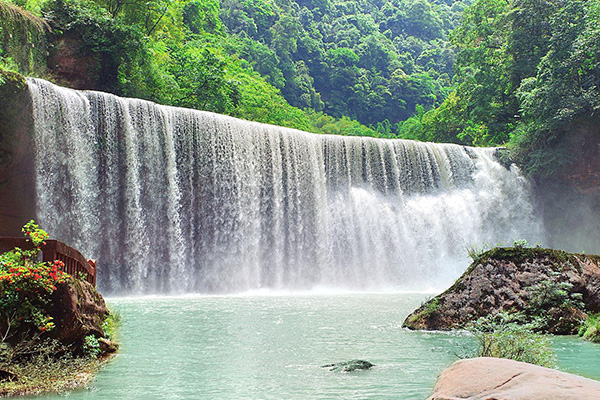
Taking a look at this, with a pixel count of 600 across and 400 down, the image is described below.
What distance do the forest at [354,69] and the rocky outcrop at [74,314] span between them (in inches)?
625

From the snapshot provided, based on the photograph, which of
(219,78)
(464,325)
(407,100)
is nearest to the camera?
(464,325)

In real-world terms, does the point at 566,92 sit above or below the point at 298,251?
above

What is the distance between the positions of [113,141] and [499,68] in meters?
25.4

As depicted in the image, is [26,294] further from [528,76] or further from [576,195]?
[528,76]

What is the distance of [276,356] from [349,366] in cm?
135

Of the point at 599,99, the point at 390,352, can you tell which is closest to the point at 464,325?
the point at 390,352

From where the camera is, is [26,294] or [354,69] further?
[354,69]

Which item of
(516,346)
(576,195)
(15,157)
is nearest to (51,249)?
(516,346)

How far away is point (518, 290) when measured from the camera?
10383 millimetres

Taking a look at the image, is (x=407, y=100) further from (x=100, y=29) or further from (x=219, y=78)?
(x=100, y=29)

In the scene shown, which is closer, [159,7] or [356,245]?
[356,245]

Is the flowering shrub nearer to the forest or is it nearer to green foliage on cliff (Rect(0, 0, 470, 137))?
the forest

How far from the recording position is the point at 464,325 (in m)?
10.1

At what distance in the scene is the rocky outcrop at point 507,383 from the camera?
370cm
